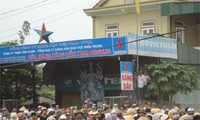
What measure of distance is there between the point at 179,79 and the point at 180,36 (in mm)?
9426

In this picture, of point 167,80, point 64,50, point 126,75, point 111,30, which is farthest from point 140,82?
point 111,30

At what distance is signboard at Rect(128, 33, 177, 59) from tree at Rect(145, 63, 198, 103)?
1075mm

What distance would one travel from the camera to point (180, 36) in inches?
1366

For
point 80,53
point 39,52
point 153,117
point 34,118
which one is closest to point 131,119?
point 153,117

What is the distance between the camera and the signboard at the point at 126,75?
2355cm

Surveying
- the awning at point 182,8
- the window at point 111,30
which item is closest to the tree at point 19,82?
the window at point 111,30

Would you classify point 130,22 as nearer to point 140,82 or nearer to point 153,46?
point 153,46

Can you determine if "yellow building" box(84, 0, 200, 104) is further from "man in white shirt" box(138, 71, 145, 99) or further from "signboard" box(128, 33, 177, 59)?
"man in white shirt" box(138, 71, 145, 99)

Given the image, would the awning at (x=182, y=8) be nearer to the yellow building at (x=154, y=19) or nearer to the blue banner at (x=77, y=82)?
the yellow building at (x=154, y=19)

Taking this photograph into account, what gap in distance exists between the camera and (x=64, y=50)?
2811cm

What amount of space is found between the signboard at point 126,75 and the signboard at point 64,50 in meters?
1.06

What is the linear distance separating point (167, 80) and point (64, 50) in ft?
19.7

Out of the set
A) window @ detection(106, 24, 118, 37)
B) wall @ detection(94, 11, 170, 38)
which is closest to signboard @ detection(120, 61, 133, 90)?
wall @ detection(94, 11, 170, 38)

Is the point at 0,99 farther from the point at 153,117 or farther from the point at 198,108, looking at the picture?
the point at 153,117
